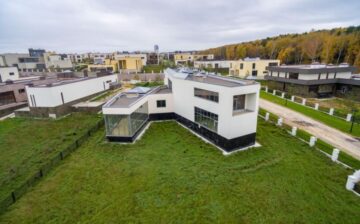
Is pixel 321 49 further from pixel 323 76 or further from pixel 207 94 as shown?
pixel 207 94

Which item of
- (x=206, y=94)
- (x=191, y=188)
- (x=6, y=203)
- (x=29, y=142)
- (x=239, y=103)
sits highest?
(x=206, y=94)

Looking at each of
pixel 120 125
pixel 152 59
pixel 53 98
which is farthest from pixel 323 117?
pixel 152 59

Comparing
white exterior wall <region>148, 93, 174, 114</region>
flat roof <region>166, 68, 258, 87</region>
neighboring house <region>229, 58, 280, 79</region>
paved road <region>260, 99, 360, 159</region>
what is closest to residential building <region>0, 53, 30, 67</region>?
white exterior wall <region>148, 93, 174, 114</region>

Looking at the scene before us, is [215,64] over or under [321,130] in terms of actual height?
over

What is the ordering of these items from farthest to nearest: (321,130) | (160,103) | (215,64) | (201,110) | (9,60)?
(215,64) < (9,60) < (160,103) < (321,130) < (201,110)

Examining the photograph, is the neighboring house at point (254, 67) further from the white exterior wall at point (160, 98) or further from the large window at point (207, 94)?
the large window at point (207, 94)

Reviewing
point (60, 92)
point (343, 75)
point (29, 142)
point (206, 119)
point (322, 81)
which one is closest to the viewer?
point (206, 119)

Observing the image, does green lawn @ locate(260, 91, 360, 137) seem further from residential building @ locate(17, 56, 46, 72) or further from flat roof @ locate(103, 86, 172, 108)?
residential building @ locate(17, 56, 46, 72)
